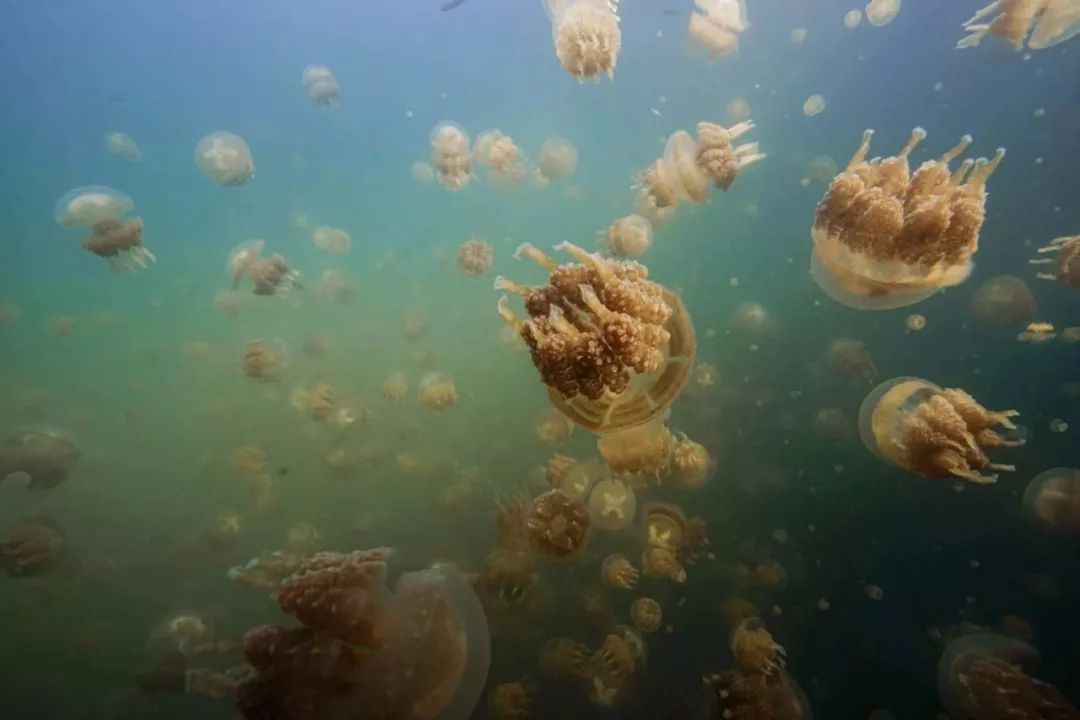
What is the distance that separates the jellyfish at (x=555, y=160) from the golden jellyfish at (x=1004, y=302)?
7.77 metres

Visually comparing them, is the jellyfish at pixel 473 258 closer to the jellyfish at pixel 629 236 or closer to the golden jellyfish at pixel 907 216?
the jellyfish at pixel 629 236

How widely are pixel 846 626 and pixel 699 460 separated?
405cm

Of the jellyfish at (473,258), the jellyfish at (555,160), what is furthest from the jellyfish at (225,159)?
the jellyfish at (555,160)

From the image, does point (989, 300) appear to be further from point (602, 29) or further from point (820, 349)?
point (602, 29)

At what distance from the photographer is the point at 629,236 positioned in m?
7.08

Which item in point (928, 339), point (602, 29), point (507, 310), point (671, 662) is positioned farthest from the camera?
point (928, 339)

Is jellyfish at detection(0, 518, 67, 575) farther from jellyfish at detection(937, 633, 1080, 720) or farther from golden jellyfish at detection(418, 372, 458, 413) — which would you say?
jellyfish at detection(937, 633, 1080, 720)

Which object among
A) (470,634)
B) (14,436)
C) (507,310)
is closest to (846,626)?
(470,634)

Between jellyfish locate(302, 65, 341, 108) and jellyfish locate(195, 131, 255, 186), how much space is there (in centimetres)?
195

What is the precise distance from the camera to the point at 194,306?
26.3m

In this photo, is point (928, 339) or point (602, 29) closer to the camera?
point (602, 29)

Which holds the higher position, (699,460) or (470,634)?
(699,460)

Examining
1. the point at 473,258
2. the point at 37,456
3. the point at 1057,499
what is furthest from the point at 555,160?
the point at 37,456

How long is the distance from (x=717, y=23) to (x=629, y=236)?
4.84m
